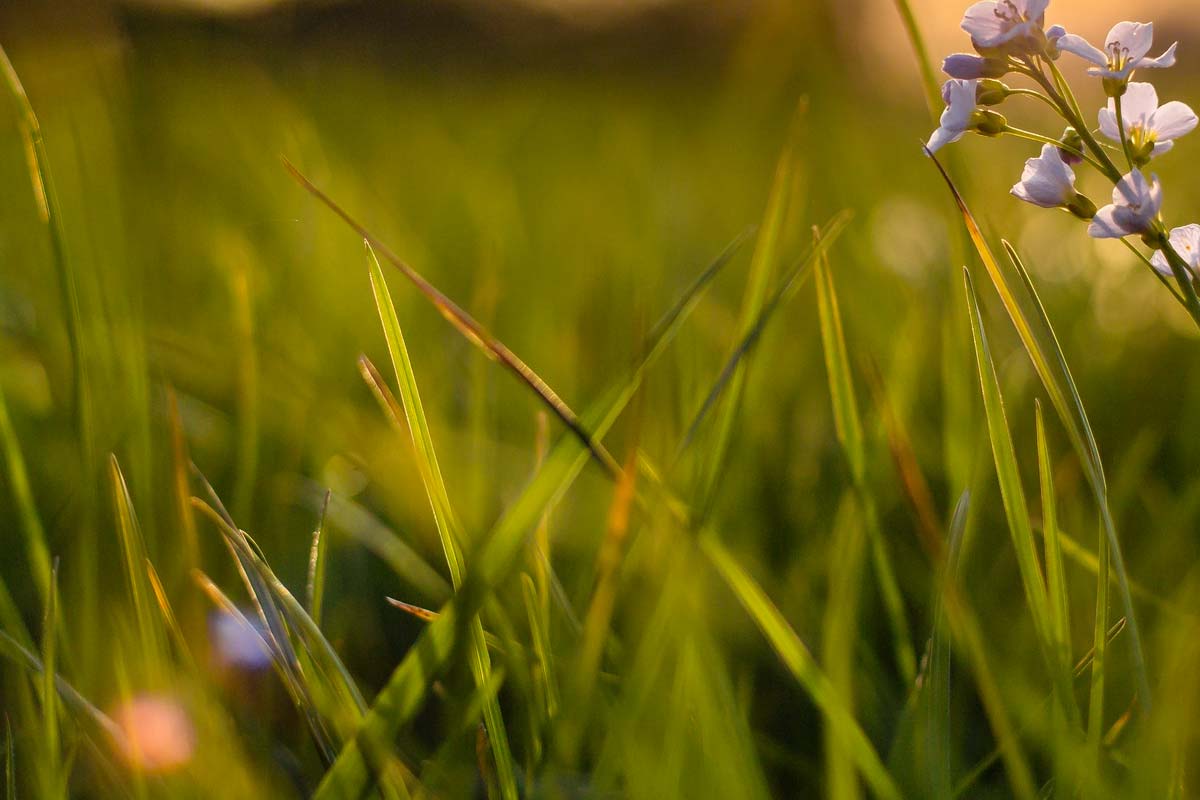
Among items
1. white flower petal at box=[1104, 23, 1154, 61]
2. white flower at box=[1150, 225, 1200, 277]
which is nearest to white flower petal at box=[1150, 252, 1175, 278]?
white flower at box=[1150, 225, 1200, 277]

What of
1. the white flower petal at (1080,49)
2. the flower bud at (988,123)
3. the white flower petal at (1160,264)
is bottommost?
the white flower petal at (1160,264)

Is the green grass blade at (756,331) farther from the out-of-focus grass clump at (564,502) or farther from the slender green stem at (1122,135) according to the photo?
the slender green stem at (1122,135)

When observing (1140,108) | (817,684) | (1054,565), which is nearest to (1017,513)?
(1054,565)

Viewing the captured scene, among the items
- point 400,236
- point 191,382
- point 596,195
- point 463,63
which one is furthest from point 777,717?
point 463,63

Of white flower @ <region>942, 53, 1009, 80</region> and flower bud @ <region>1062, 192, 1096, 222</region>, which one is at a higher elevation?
white flower @ <region>942, 53, 1009, 80</region>

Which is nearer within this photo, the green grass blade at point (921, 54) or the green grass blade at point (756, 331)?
the green grass blade at point (756, 331)

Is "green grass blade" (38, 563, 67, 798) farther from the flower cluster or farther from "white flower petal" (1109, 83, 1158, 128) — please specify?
"white flower petal" (1109, 83, 1158, 128)

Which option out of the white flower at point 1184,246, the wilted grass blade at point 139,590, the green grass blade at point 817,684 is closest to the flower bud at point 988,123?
the white flower at point 1184,246
